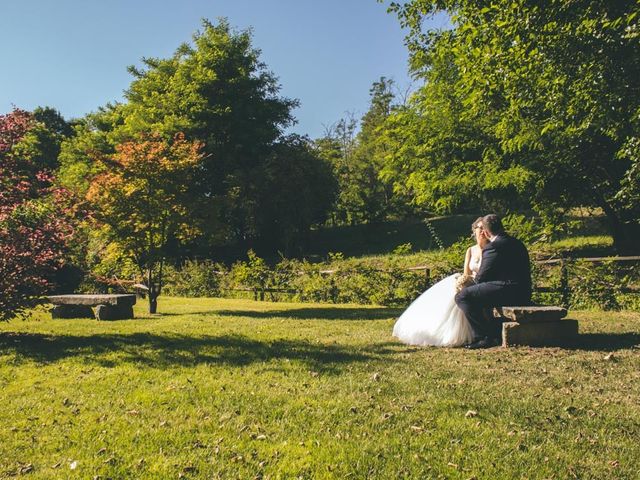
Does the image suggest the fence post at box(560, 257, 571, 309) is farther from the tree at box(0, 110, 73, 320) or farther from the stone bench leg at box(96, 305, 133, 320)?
the tree at box(0, 110, 73, 320)

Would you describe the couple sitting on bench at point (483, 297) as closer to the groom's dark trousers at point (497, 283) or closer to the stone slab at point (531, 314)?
the groom's dark trousers at point (497, 283)

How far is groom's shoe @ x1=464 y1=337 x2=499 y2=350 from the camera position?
7705mm

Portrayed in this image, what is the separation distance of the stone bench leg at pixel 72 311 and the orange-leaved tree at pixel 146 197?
69.1 inches

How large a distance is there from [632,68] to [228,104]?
88.9 ft

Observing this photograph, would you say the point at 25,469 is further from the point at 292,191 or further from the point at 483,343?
the point at 292,191

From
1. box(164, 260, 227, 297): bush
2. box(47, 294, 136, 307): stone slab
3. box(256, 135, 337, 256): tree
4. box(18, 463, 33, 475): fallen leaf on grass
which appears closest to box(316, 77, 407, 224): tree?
box(256, 135, 337, 256): tree

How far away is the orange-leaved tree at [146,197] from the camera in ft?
44.6

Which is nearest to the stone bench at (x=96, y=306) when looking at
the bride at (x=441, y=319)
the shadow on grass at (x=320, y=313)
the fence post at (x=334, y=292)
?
the shadow on grass at (x=320, y=313)

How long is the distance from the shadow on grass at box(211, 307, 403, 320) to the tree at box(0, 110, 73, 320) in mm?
5300

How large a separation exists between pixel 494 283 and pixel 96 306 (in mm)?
10161

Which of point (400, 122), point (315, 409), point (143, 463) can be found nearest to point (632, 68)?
point (315, 409)

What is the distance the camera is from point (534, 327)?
7.61 m

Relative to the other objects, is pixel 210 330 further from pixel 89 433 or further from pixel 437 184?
pixel 437 184

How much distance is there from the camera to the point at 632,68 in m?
9.74
